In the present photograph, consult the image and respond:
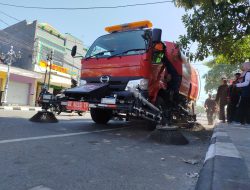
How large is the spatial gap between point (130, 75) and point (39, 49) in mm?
23166

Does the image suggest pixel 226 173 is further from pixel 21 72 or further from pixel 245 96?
pixel 21 72

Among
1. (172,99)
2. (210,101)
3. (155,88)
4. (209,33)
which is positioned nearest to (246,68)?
(209,33)

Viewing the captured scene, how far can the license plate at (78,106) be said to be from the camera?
6389 mm

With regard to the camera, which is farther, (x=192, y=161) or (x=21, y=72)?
(x=21, y=72)

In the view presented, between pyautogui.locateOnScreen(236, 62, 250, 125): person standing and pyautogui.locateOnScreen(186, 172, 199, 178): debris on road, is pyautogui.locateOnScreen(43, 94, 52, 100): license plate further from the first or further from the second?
pyautogui.locateOnScreen(236, 62, 250, 125): person standing

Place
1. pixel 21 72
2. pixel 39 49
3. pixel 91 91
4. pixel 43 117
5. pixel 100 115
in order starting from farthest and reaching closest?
pixel 39 49 < pixel 21 72 < pixel 100 115 < pixel 43 117 < pixel 91 91

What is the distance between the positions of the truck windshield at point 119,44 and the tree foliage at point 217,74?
818 inches

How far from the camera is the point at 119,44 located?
724cm

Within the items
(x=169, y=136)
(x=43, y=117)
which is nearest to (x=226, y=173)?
(x=169, y=136)

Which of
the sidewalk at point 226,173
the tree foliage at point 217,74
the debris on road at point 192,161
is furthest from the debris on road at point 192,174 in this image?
the tree foliage at point 217,74

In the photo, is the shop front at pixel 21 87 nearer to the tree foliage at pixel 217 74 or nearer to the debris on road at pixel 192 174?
the tree foliage at pixel 217 74

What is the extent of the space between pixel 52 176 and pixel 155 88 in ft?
15.0

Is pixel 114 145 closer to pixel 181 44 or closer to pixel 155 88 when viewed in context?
pixel 155 88

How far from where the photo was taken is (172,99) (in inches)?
332
